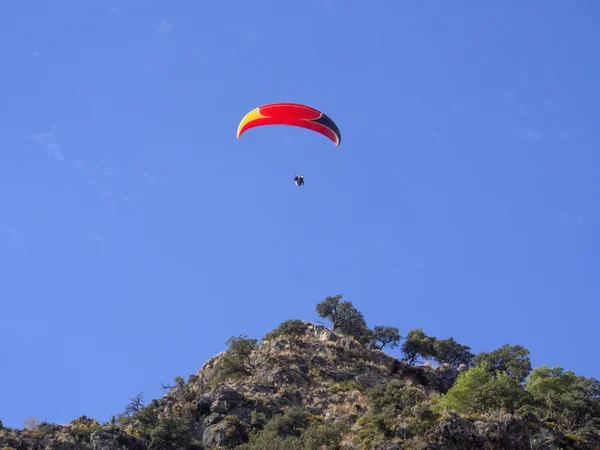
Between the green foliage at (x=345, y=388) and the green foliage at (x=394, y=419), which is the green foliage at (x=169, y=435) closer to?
the green foliage at (x=394, y=419)

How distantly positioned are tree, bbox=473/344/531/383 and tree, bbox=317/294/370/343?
1349 cm

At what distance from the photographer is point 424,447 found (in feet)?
158

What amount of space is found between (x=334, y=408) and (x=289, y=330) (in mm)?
18714

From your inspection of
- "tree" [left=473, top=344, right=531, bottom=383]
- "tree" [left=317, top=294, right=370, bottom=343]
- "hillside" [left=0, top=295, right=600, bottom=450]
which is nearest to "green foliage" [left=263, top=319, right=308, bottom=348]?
"hillside" [left=0, top=295, right=600, bottom=450]

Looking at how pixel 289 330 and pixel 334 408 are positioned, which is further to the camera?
pixel 289 330

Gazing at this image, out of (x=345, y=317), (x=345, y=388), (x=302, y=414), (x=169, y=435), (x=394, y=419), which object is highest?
(x=345, y=317)

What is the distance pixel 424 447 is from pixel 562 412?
626 inches

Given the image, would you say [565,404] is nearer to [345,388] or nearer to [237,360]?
[345,388]

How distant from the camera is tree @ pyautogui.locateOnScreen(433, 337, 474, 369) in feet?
300

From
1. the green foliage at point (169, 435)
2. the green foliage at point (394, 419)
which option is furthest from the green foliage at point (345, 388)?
the green foliage at point (169, 435)

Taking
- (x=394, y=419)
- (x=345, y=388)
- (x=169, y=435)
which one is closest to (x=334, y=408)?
(x=345, y=388)

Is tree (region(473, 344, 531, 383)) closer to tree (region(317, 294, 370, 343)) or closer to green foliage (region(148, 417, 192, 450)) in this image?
tree (region(317, 294, 370, 343))

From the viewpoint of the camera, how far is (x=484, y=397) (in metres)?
55.3

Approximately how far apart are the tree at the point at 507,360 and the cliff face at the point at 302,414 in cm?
698
